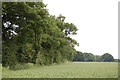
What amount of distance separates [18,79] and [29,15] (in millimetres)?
12067

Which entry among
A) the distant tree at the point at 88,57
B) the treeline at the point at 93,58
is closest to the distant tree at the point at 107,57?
the treeline at the point at 93,58

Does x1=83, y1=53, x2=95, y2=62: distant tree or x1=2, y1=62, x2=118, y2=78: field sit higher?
x1=2, y1=62, x2=118, y2=78: field

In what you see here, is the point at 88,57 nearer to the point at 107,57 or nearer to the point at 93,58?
the point at 93,58

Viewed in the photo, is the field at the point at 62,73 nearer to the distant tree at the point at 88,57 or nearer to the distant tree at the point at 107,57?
the distant tree at the point at 88,57

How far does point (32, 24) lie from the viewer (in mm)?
23172

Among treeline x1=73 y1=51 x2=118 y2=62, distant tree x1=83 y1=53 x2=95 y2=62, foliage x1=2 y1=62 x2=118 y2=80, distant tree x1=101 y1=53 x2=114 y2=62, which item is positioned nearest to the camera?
foliage x1=2 y1=62 x2=118 y2=80

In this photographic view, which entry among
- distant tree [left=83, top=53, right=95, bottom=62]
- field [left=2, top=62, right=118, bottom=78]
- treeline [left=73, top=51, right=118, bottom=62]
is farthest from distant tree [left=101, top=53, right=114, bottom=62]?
field [left=2, top=62, right=118, bottom=78]

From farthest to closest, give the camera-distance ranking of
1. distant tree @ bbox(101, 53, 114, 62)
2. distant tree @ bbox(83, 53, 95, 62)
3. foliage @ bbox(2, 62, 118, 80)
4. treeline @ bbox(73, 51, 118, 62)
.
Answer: distant tree @ bbox(101, 53, 114, 62), distant tree @ bbox(83, 53, 95, 62), treeline @ bbox(73, 51, 118, 62), foliage @ bbox(2, 62, 118, 80)

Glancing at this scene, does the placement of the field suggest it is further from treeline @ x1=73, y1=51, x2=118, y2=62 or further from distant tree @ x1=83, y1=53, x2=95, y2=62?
distant tree @ x1=83, y1=53, x2=95, y2=62

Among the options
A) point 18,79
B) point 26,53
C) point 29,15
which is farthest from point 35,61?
point 18,79

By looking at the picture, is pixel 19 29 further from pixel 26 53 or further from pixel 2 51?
pixel 26 53

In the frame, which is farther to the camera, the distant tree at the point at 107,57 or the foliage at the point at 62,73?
the distant tree at the point at 107,57

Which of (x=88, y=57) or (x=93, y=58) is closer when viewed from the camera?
(x=88, y=57)

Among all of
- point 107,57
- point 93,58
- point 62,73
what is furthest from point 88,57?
point 62,73
